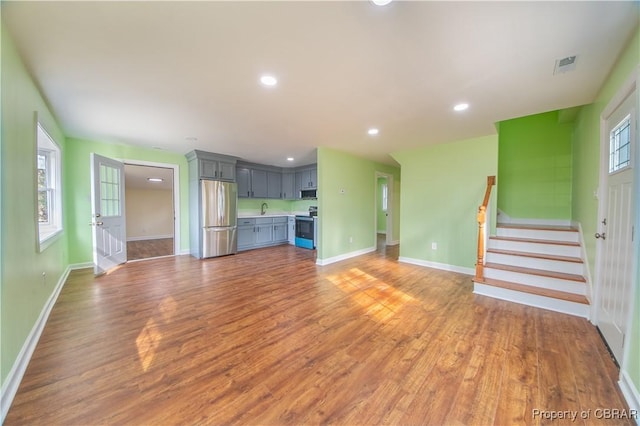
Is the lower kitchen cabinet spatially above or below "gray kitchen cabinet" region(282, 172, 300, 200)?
below

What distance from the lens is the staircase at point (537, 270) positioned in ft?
8.79

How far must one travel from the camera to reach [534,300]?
2.78m

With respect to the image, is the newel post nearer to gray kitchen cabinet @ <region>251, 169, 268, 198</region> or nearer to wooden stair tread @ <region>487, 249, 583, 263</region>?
wooden stair tread @ <region>487, 249, 583, 263</region>

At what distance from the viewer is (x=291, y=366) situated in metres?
1.76

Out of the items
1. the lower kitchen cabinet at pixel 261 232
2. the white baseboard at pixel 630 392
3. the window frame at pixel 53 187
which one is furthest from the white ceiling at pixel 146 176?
the white baseboard at pixel 630 392

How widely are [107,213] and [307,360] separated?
447 cm

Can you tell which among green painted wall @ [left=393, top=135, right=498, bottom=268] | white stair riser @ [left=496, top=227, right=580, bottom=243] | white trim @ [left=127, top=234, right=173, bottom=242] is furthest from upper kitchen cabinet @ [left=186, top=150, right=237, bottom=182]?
white stair riser @ [left=496, top=227, right=580, bottom=243]

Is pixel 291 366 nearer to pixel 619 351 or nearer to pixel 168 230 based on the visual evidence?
pixel 619 351

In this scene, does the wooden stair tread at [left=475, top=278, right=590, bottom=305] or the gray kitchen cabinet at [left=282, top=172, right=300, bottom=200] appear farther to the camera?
the gray kitchen cabinet at [left=282, top=172, right=300, bottom=200]

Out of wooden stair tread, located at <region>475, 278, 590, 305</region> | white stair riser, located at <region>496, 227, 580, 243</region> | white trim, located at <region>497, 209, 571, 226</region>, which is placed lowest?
wooden stair tread, located at <region>475, 278, 590, 305</region>

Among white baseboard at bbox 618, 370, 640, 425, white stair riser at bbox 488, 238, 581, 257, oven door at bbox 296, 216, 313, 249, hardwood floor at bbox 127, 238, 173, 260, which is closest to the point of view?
white baseboard at bbox 618, 370, 640, 425

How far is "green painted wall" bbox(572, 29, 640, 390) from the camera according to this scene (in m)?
1.50

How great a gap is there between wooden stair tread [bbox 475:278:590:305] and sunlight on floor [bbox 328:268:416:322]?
3.68ft

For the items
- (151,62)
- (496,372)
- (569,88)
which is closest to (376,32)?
(151,62)
